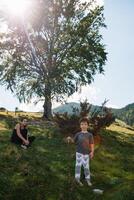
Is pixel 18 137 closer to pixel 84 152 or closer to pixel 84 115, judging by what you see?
pixel 84 152

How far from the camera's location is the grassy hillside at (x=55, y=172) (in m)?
14.4

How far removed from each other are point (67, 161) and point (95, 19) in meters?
25.9

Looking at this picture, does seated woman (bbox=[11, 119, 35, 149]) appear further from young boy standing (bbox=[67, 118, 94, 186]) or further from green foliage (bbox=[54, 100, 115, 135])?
young boy standing (bbox=[67, 118, 94, 186])

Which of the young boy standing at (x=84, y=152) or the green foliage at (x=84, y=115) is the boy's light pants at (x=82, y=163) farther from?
the green foliage at (x=84, y=115)

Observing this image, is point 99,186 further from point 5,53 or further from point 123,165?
point 5,53

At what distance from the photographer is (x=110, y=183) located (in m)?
16.4

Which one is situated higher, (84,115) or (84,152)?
(84,115)

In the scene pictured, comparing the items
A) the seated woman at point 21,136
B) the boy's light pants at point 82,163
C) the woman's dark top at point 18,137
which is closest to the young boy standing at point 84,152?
the boy's light pants at point 82,163

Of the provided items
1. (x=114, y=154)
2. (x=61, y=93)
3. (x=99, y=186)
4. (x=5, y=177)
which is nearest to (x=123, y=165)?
(x=114, y=154)

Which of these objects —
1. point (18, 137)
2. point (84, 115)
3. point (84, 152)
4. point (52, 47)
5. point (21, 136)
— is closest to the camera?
point (84, 152)

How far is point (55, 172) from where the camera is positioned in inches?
663

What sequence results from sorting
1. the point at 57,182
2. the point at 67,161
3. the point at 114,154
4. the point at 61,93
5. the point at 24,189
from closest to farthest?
the point at 24,189 → the point at 57,182 → the point at 67,161 → the point at 114,154 → the point at 61,93

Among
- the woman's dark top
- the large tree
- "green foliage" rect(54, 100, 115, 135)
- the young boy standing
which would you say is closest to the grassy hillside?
the woman's dark top

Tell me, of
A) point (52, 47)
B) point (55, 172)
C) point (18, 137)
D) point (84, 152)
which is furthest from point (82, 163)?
point (52, 47)
